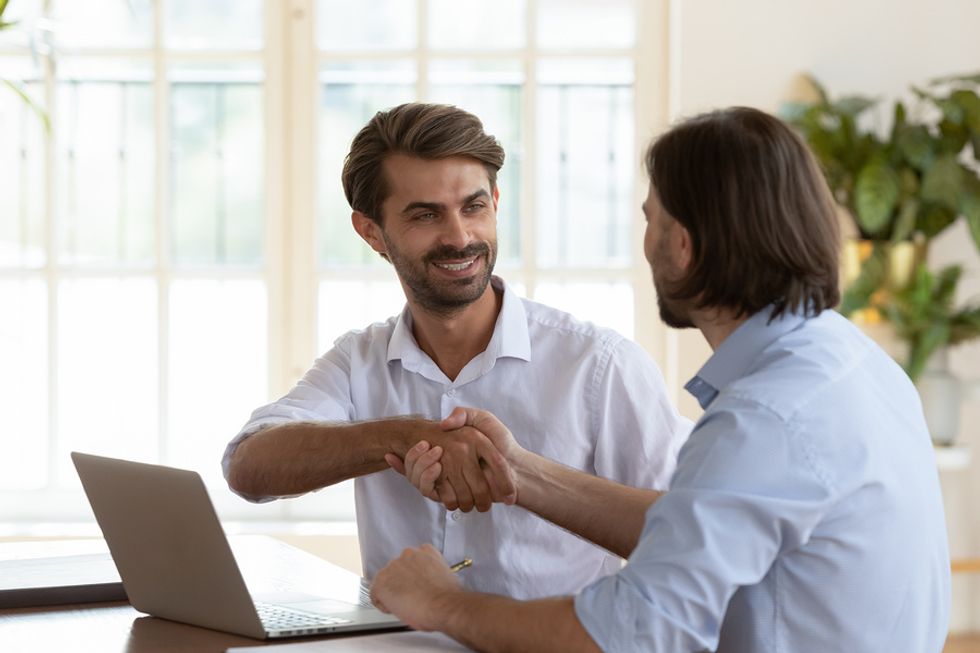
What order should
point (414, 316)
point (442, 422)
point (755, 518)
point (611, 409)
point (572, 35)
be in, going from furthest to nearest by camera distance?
point (572, 35), point (414, 316), point (611, 409), point (442, 422), point (755, 518)

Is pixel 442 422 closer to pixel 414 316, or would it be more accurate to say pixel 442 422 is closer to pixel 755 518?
pixel 414 316

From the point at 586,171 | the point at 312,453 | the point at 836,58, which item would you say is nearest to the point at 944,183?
the point at 836,58

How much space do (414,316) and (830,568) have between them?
3.88ft

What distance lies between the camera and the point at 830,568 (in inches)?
53.4

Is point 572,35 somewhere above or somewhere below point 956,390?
above

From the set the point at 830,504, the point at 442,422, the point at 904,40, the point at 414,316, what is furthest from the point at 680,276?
the point at 904,40

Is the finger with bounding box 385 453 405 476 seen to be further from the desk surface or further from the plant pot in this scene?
the plant pot

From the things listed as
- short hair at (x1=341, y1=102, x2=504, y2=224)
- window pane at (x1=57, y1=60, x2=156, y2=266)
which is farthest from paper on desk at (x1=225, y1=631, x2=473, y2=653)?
window pane at (x1=57, y1=60, x2=156, y2=266)

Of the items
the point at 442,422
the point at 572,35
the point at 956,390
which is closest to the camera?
the point at 442,422

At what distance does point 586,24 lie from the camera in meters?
4.29

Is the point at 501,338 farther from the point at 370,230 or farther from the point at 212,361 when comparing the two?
the point at 212,361

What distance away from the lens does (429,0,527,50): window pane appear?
4277 mm

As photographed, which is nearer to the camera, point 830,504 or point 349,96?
point 830,504

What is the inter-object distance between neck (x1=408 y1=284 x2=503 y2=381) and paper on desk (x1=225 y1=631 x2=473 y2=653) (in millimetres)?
839
